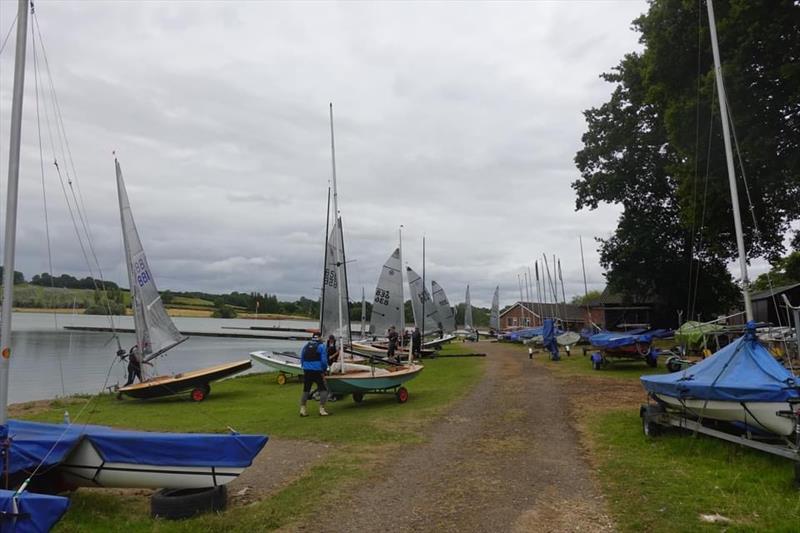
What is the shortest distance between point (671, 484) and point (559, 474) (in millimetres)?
1291

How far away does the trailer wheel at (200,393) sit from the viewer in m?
16.8

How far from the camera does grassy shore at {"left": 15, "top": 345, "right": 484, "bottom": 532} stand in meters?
5.85

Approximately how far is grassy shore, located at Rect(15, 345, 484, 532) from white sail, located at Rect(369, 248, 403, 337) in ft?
28.7

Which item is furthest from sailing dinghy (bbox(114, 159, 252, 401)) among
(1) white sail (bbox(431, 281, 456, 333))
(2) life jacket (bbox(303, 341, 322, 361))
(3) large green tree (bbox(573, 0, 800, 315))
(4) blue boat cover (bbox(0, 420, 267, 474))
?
(1) white sail (bbox(431, 281, 456, 333))

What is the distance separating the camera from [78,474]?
20.6 feet

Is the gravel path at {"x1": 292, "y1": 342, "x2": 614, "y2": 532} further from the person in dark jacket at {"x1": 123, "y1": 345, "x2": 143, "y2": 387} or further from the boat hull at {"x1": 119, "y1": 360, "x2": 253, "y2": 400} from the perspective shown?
the person in dark jacket at {"x1": 123, "y1": 345, "x2": 143, "y2": 387}

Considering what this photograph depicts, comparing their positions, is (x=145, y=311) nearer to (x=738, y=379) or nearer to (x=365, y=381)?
(x=365, y=381)

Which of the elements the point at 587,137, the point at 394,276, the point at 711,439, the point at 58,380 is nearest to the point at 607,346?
the point at 711,439

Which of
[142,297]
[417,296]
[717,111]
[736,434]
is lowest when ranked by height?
[736,434]

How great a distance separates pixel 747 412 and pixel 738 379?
20.2 inches

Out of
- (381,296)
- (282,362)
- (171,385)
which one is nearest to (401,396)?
(171,385)

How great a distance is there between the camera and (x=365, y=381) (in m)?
13.3

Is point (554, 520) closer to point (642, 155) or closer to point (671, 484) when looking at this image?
point (671, 484)

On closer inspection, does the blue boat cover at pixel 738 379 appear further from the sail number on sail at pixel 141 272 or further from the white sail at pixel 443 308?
the white sail at pixel 443 308
